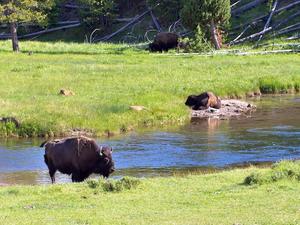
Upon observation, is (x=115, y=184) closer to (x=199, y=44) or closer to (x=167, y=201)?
(x=167, y=201)

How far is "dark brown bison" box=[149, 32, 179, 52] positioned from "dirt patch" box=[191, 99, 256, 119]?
20.3m

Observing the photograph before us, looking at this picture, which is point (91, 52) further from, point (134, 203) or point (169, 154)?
point (134, 203)

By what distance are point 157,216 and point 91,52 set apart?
1541 inches

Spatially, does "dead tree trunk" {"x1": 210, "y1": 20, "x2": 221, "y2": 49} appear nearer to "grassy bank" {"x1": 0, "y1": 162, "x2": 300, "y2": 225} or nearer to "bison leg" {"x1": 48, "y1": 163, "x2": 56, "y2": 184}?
"bison leg" {"x1": 48, "y1": 163, "x2": 56, "y2": 184}

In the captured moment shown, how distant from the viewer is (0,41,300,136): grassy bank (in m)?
27.7

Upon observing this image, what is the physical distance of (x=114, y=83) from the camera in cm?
3581

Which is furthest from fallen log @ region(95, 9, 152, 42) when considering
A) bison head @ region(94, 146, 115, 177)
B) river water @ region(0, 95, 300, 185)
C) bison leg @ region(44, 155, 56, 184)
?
bison head @ region(94, 146, 115, 177)

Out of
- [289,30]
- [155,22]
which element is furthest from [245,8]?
[155,22]

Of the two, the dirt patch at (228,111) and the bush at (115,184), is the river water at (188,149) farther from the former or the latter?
the bush at (115,184)

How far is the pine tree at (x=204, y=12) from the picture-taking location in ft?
159

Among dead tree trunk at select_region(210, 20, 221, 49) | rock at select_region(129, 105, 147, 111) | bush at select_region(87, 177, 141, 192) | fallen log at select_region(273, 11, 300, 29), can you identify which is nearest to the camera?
bush at select_region(87, 177, 141, 192)

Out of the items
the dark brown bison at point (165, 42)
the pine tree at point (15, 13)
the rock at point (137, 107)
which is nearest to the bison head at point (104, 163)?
the rock at point (137, 107)

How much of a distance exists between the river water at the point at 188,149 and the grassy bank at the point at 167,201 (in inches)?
Answer: 176

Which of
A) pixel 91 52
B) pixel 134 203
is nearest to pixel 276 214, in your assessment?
pixel 134 203
